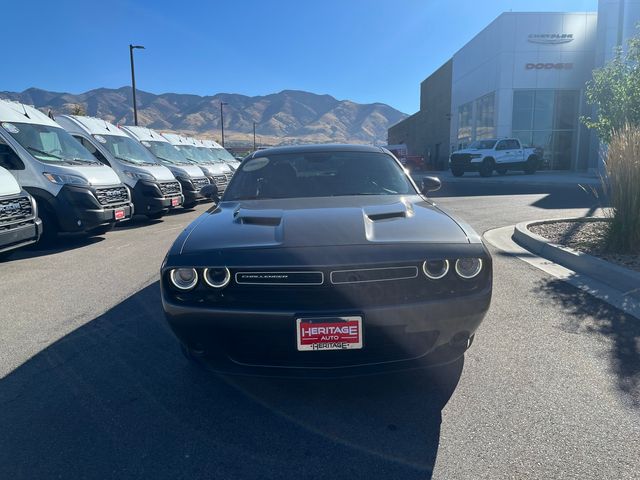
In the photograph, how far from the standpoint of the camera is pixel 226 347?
8.10 ft

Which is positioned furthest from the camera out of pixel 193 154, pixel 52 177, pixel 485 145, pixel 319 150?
pixel 485 145

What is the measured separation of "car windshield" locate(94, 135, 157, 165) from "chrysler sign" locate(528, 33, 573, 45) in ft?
83.4

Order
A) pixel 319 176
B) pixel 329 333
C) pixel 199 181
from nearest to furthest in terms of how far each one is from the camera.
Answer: pixel 329 333, pixel 319 176, pixel 199 181

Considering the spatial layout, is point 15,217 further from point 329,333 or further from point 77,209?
point 329,333

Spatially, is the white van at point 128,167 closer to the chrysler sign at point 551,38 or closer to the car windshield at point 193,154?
the car windshield at point 193,154

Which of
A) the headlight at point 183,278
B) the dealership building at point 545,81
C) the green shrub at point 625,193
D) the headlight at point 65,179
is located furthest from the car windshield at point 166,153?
the dealership building at point 545,81

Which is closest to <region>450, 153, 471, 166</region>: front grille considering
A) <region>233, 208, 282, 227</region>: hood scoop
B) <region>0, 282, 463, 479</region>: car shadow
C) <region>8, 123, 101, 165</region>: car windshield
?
<region>8, 123, 101, 165</region>: car windshield

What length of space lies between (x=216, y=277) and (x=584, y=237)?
6.05m

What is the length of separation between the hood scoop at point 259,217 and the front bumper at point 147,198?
24.6 feet

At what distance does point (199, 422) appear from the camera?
8.30ft

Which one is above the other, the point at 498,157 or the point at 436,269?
the point at 498,157

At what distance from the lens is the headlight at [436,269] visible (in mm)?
2467

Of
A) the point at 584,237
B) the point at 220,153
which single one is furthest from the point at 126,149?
the point at 584,237

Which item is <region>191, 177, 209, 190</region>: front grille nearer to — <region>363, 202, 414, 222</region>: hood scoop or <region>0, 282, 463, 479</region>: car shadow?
<region>0, 282, 463, 479</region>: car shadow
